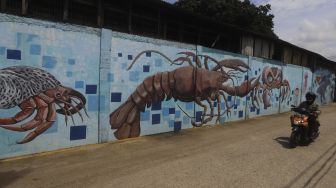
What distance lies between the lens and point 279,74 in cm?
1941

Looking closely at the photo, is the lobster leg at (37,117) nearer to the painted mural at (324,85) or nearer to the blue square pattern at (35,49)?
the blue square pattern at (35,49)

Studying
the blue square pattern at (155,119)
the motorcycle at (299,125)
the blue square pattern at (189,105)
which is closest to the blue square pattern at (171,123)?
the blue square pattern at (155,119)

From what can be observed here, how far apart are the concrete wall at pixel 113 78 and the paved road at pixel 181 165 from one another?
0.46 metres

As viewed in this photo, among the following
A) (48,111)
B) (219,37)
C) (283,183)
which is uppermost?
(219,37)

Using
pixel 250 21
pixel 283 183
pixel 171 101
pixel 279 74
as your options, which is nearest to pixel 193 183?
pixel 283 183

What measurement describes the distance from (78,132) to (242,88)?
8800 millimetres

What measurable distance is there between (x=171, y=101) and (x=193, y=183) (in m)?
5.29

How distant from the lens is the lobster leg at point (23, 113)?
23.2 feet

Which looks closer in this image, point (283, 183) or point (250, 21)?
point (283, 183)

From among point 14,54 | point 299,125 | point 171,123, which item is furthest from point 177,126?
point 14,54

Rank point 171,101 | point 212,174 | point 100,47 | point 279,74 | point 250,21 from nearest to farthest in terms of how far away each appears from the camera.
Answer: point 212,174 < point 100,47 < point 171,101 < point 279,74 < point 250,21

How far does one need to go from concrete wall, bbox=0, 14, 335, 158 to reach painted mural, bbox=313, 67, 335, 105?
48.3ft

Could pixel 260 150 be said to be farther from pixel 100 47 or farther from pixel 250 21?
pixel 250 21

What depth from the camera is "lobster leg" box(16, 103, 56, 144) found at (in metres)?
7.47
